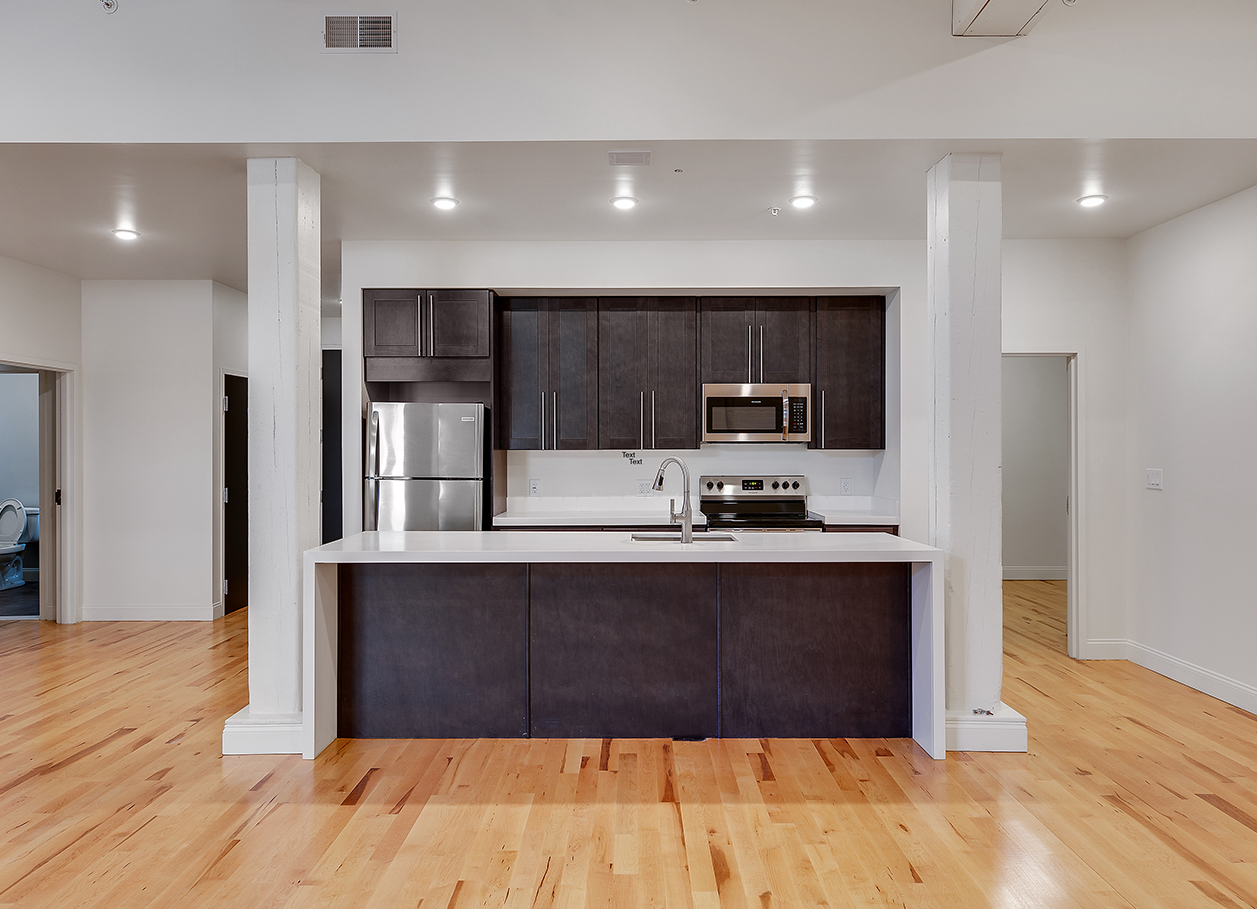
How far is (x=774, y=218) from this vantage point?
167 inches

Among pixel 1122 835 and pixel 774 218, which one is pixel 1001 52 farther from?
pixel 1122 835

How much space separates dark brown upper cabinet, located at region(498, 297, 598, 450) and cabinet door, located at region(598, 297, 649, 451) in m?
0.05

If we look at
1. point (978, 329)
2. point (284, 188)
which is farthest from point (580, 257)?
point (978, 329)

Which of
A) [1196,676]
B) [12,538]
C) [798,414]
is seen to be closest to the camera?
[1196,676]

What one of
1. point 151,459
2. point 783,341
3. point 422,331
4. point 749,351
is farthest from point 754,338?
point 151,459

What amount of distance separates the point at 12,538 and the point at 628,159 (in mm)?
7291

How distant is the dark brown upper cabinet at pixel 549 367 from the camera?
5.06 m

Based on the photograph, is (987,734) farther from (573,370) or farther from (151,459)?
(151,459)

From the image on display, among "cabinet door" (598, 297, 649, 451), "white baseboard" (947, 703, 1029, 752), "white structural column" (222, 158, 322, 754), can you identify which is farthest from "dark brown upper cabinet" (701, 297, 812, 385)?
"white structural column" (222, 158, 322, 754)

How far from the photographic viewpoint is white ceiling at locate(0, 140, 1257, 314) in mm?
3162

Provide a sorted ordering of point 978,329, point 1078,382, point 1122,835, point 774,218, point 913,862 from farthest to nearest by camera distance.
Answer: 1. point 1078,382
2. point 774,218
3. point 978,329
4. point 1122,835
5. point 913,862

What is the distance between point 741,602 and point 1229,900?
176 centimetres

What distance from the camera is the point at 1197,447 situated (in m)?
4.08

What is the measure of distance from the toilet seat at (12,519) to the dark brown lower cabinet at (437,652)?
5.99 metres
